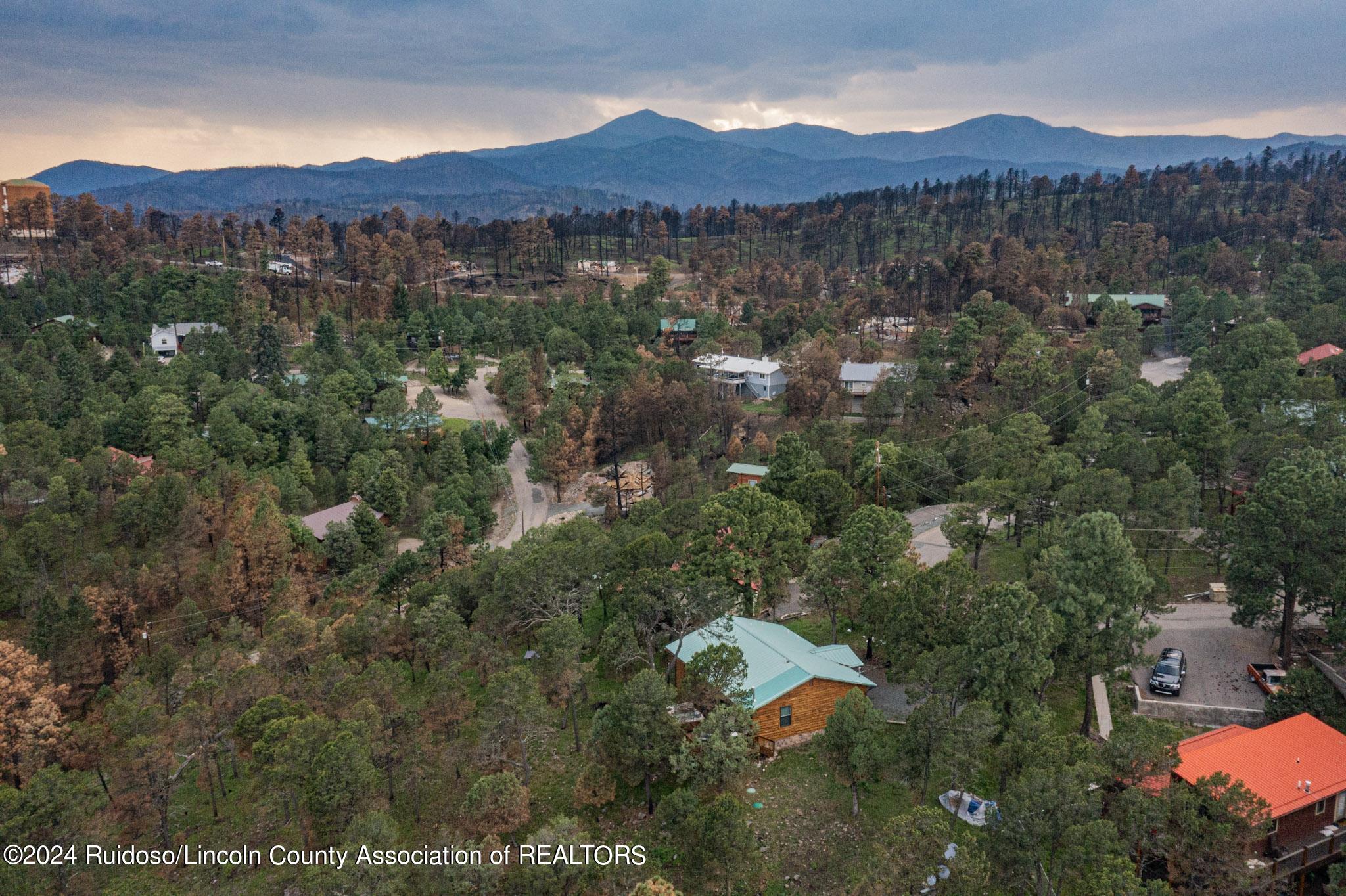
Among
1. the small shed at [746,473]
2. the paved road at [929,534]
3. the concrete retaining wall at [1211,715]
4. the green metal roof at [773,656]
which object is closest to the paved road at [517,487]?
the small shed at [746,473]

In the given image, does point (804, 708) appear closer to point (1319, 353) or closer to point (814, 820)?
point (814, 820)

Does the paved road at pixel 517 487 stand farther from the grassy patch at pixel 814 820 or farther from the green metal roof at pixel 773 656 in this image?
the grassy patch at pixel 814 820

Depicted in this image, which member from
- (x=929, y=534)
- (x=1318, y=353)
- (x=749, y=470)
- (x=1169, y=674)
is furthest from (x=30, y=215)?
(x=1318, y=353)

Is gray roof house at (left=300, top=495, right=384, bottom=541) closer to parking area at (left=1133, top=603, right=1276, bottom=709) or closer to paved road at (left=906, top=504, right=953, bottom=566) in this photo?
paved road at (left=906, top=504, right=953, bottom=566)

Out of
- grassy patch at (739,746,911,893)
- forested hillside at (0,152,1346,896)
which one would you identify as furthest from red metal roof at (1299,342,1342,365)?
grassy patch at (739,746,911,893)

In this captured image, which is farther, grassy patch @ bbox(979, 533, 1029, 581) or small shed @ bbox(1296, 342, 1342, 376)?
small shed @ bbox(1296, 342, 1342, 376)
